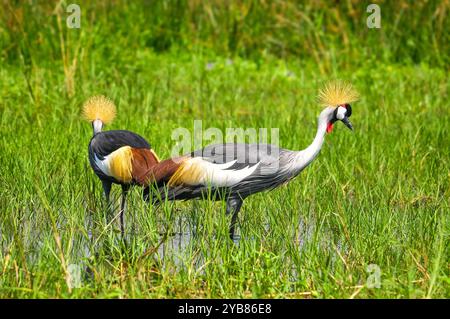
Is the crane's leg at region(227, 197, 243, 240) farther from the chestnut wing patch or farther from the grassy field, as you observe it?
the chestnut wing patch

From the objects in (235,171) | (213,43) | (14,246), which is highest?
(213,43)

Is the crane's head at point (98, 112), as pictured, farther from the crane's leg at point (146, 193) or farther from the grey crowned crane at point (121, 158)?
the crane's leg at point (146, 193)

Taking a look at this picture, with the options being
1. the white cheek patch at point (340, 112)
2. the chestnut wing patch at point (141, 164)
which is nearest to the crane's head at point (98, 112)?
the chestnut wing patch at point (141, 164)

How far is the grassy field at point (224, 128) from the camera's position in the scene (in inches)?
175

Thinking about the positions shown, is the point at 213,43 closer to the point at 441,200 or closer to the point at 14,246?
the point at 441,200

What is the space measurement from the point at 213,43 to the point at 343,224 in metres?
6.06

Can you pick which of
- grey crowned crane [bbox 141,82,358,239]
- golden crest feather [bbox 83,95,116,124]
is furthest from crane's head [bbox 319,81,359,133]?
golden crest feather [bbox 83,95,116,124]

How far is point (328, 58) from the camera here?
10.1m

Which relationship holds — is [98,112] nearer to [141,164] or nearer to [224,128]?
[141,164]

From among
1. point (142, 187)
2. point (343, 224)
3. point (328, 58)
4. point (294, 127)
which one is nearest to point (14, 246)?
point (142, 187)

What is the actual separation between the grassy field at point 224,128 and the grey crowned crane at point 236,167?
137 millimetres

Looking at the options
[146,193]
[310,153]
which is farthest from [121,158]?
[310,153]

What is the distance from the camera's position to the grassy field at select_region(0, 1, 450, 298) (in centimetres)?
445

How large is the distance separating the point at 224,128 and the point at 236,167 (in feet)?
8.22
